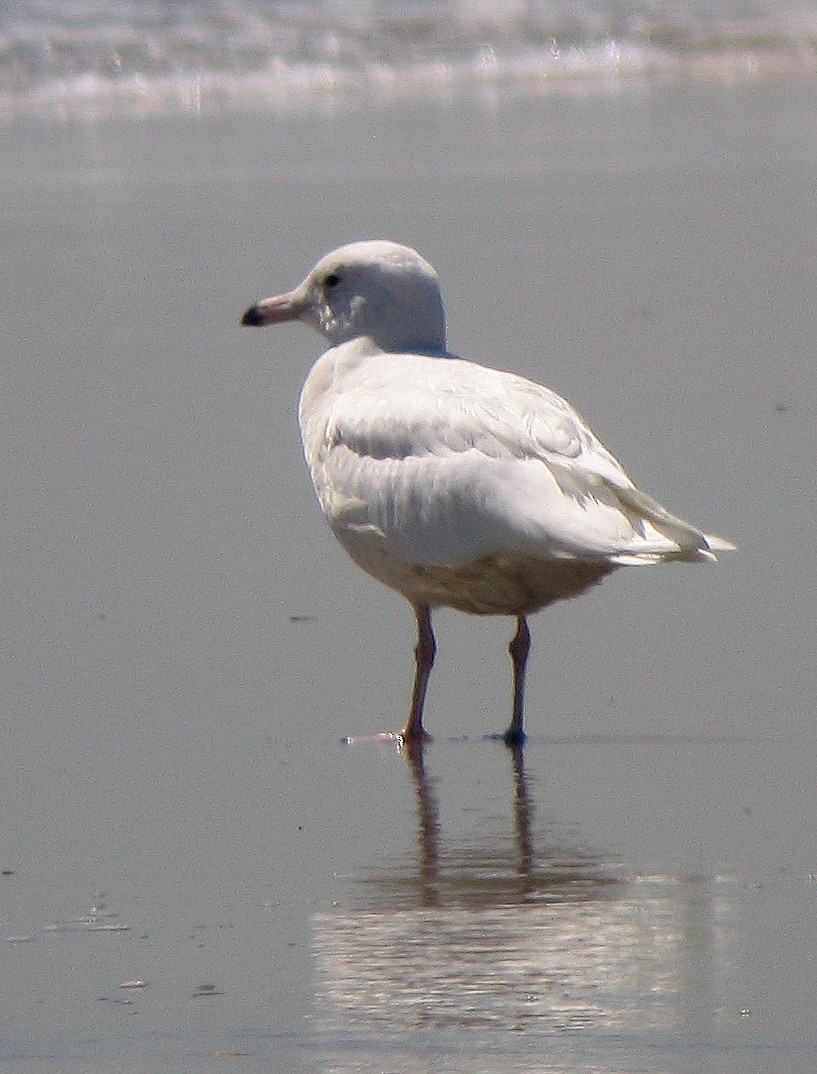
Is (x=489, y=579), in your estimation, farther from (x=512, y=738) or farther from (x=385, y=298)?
(x=385, y=298)

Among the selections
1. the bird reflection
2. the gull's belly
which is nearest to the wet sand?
the bird reflection

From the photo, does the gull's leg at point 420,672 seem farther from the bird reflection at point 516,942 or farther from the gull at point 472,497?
the bird reflection at point 516,942

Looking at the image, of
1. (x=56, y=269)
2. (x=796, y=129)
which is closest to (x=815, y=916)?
(x=56, y=269)

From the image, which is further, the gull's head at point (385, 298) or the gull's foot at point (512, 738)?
the gull's head at point (385, 298)

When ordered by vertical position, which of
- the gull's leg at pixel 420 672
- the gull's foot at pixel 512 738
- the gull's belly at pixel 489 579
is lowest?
the gull's foot at pixel 512 738

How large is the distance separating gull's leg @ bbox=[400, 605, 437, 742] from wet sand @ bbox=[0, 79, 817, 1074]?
0.19 feet

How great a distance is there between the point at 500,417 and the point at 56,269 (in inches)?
220

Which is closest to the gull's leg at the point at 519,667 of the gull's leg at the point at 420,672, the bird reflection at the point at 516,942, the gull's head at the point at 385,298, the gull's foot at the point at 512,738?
the gull's foot at the point at 512,738

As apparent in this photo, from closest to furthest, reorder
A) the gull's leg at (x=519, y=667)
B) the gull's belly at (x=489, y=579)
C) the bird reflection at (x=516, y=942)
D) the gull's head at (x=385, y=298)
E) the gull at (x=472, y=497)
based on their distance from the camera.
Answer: the bird reflection at (x=516, y=942) < the gull at (x=472, y=497) < the gull's belly at (x=489, y=579) < the gull's leg at (x=519, y=667) < the gull's head at (x=385, y=298)

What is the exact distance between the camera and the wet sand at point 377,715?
3232mm

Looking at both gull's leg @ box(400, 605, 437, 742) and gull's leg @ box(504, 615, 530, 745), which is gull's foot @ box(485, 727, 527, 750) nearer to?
gull's leg @ box(504, 615, 530, 745)

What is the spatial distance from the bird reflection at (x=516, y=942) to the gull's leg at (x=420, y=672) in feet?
2.03

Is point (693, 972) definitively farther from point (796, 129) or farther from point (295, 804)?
point (796, 129)

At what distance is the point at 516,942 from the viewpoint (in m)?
3.47
